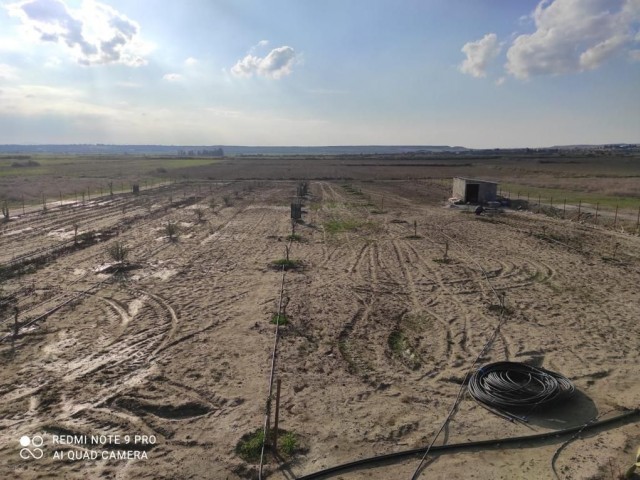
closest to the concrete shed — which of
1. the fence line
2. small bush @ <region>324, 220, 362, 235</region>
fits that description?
the fence line

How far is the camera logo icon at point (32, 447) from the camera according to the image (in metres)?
5.59

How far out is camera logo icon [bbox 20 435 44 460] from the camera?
559 centimetres

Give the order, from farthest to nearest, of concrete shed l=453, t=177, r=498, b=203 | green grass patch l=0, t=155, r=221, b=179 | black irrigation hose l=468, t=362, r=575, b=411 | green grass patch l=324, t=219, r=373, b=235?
green grass patch l=0, t=155, r=221, b=179, concrete shed l=453, t=177, r=498, b=203, green grass patch l=324, t=219, r=373, b=235, black irrigation hose l=468, t=362, r=575, b=411

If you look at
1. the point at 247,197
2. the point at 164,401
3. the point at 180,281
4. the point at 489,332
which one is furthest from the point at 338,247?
the point at 247,197

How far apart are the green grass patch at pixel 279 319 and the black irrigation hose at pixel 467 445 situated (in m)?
4.42

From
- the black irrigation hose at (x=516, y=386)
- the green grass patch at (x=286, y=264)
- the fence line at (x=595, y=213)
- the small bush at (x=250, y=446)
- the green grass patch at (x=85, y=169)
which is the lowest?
the small bush at (x=250, y=446)

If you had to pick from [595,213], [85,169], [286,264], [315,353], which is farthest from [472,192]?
[85,169]

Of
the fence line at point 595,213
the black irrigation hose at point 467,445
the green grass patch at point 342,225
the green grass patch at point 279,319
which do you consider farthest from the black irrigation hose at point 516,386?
the fence line at point 595,213

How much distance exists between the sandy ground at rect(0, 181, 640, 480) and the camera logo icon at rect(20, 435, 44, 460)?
91 mm

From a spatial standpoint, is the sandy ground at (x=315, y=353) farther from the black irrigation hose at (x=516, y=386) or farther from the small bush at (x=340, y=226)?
the small bush at (x=340, y=226)

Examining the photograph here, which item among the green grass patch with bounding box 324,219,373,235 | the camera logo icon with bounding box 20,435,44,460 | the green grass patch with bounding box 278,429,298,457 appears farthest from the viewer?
the green grass patch with bounding box 324,219,373,235

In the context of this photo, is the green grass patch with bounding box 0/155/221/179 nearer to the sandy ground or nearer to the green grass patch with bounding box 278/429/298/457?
the sandy ground

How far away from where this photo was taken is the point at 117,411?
21.4 ft

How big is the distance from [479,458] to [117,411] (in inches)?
196
